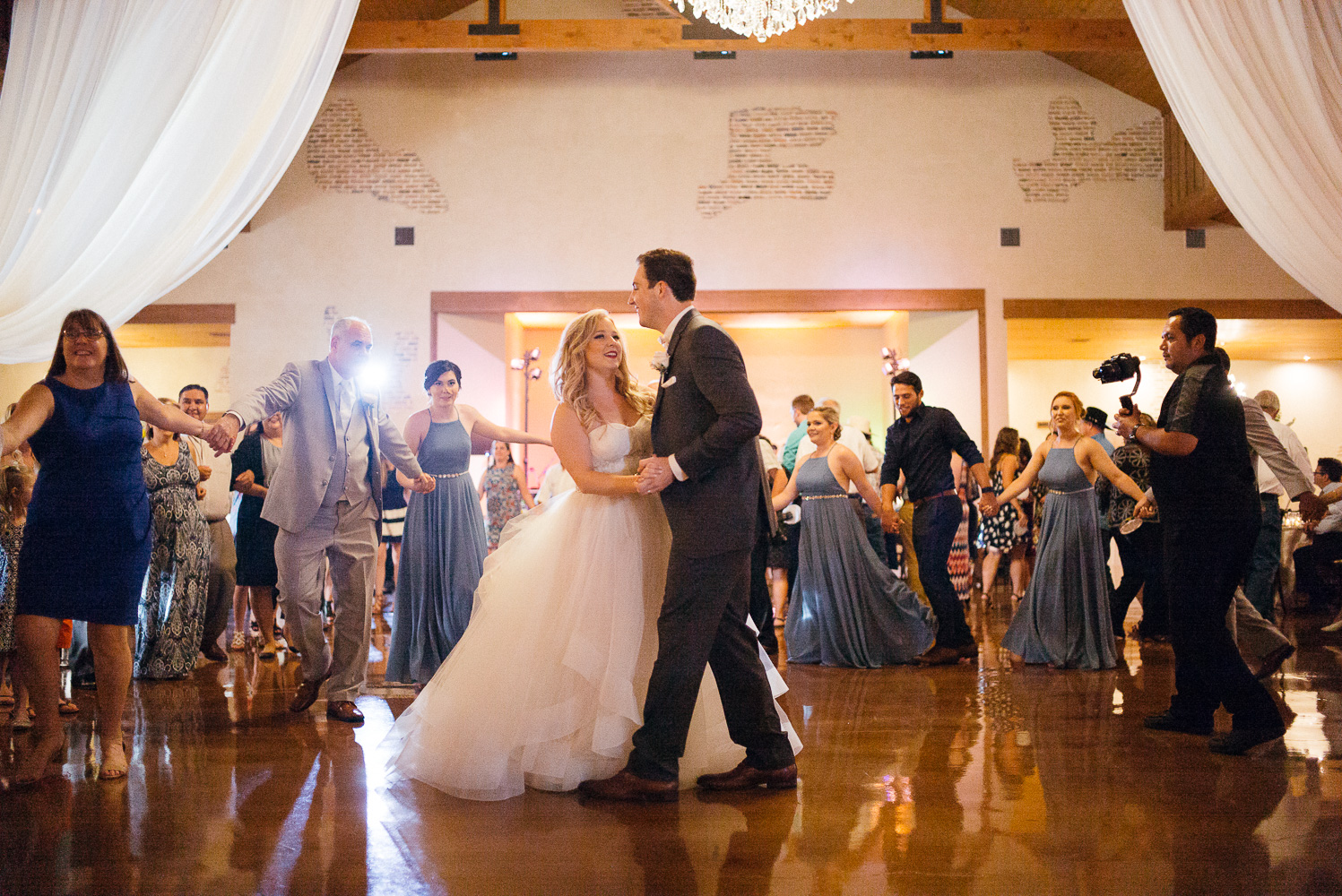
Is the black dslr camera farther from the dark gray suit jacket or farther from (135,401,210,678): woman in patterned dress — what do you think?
(135,401,210,678): woman in patterned dress

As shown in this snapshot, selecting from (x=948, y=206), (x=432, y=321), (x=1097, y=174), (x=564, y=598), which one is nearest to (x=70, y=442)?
(x=564, y=598)

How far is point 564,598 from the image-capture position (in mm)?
3000

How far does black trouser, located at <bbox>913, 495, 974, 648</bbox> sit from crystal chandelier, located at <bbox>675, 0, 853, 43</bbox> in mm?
2872

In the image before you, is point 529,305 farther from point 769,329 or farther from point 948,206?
point 948,206

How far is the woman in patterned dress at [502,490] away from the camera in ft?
25.0

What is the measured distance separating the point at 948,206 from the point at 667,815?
8.85 metres

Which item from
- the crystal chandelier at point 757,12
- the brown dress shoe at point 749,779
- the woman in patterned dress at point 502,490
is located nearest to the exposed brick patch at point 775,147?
the woman in patterned dress at point 502,490

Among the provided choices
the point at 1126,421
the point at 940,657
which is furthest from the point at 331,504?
the point at 940,657

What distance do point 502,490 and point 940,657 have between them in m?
3.75

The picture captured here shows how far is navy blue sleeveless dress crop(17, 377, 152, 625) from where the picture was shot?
3.10 m

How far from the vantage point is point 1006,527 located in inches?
302

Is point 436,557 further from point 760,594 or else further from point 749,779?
point 749,779

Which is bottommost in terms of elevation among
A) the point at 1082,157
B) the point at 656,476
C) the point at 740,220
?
A: the point at 656,476

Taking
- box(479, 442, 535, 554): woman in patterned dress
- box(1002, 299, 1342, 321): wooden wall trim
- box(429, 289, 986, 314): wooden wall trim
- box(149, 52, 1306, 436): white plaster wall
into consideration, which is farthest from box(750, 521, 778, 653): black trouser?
box(1002, 299, 1342, 321): wooden wall trim
